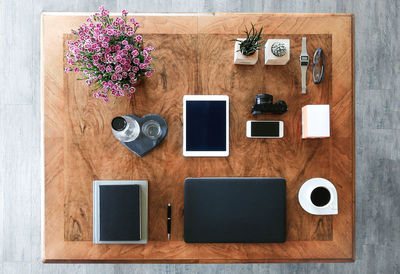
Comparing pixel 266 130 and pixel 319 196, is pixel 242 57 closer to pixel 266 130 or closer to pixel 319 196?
pixel 266 130

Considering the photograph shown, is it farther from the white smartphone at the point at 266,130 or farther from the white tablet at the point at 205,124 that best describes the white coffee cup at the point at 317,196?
the white tablet at the point at 205,124

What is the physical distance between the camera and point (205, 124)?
3.34 feet

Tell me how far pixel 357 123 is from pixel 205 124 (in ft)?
3.90

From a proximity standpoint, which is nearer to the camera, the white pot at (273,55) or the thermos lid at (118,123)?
the thermos lid at (118,123)

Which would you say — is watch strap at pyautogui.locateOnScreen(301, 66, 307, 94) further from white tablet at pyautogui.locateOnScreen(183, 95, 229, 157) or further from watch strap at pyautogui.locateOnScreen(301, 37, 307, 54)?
white tablet at pyautogui.locateOnScreen(183, 95, 229, 157)

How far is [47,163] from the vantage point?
1.04 m

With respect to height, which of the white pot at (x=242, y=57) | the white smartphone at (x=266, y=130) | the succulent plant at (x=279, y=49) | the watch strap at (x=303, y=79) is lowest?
the white smartphone at (x=266, y=130)

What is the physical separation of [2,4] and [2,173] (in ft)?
3.37

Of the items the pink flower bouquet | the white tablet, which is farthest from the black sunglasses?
A: the pink flower bouquet

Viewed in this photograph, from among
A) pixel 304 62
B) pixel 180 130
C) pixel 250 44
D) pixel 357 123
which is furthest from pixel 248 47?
pixel 357 123

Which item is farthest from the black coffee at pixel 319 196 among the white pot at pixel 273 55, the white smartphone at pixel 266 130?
the white pot at pixel 273 55

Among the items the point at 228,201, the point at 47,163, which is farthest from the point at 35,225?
the point at 228,201

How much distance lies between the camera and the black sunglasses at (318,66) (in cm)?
103

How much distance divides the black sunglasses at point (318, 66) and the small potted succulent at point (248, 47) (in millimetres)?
208
